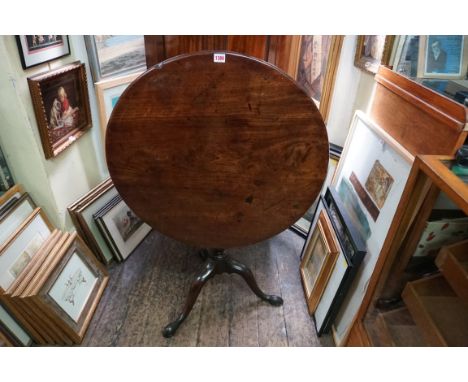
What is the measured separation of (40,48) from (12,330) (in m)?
1.15

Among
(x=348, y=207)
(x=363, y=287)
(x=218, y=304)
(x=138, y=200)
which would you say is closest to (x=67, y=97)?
(x=138, y=200)

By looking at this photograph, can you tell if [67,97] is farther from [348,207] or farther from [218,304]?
[348,207]

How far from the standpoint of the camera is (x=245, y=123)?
0.93m

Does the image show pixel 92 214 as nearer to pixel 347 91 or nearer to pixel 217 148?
pixel 217 148

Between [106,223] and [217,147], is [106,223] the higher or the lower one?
the lower one

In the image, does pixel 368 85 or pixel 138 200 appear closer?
pixel 138 200

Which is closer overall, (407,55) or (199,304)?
(407,55)

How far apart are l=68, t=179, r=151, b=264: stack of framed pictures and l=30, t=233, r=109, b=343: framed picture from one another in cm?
12

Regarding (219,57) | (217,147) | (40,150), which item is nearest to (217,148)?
(217,147)

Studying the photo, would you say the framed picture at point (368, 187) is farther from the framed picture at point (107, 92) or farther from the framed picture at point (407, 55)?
the framed picture at point (107, 92)

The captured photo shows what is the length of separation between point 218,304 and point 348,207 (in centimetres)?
83

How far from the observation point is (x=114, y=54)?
5.22 feet

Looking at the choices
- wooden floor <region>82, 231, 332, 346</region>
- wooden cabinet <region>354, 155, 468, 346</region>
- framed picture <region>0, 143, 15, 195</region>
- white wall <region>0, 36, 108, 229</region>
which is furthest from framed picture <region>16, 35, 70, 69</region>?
wooden cabinet <region>354, 155, 468, 346</region>

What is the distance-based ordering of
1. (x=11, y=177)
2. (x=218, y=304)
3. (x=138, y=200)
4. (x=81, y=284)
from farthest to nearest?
(x=218, y=304), (x=81, y=284), (x=11, y=177), (x=138, y=200)
